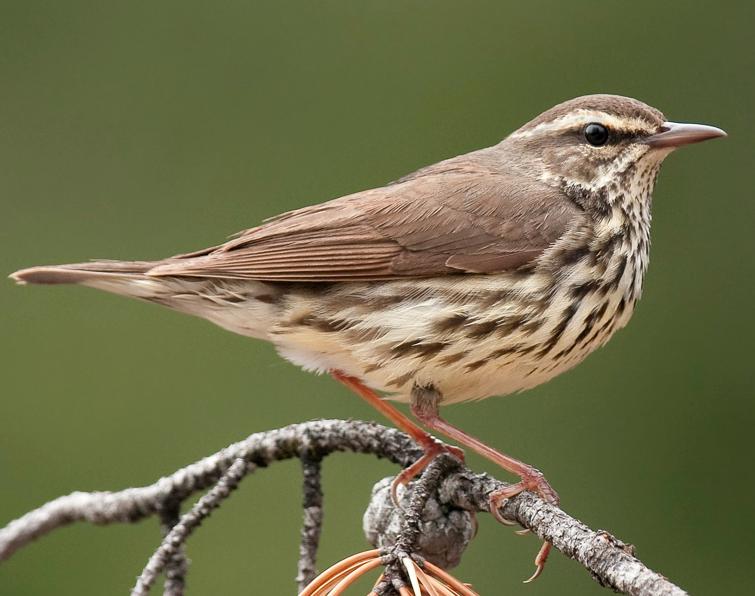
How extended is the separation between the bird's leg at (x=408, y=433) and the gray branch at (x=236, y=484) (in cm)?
6

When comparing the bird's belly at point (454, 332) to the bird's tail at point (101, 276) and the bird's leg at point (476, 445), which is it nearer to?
the bird's leg at point (476, 445)

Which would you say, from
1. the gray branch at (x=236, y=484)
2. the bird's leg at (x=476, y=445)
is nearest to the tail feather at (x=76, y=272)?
the gray branch at (x=236, y=484)

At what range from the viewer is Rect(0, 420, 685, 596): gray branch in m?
3.26

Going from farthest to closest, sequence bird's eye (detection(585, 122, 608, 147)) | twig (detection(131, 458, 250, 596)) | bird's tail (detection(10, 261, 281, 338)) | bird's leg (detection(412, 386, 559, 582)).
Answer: bird's eye (detection(585, 122, 608, 147)) < bird's tail (detection(10, 261, 281, 338)) < bird's leg (detection(412, 386, 559, 582)) < twig (detection(131, 458, 250, 596))

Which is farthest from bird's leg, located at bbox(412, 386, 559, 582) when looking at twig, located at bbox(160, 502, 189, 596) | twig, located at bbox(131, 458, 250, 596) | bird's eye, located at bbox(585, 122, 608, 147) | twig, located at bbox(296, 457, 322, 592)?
bird's eye, located at bbox(585, 122, 608, 147)

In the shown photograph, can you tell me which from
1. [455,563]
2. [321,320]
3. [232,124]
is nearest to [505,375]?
[321,320]

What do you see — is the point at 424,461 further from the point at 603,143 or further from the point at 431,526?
the point at 603,143

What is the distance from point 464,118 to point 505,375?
261cm

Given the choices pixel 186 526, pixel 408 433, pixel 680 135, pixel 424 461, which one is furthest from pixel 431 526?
pixel 680 135

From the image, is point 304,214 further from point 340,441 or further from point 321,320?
point 340,441

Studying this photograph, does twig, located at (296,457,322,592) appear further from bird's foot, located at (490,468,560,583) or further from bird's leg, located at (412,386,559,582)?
bird's leg, located at (412,386,559,582)

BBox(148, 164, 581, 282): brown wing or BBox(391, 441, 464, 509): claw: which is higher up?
BBox(148, 164, 581, 282): brown wing

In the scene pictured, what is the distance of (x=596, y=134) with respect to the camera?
4.56 m

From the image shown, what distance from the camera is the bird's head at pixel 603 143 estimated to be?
443 cm
